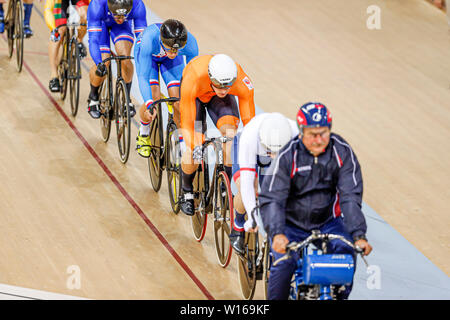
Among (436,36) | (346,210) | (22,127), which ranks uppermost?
(346,210)

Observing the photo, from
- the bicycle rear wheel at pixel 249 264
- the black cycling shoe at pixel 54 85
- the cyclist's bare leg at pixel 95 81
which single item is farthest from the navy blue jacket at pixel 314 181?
the black cycling shoe at pixel 54 85

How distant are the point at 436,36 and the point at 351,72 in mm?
1633

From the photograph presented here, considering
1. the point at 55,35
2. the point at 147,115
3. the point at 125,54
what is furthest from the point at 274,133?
the point at 55,35

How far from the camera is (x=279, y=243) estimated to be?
139 inches

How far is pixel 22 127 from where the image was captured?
696 centimetres

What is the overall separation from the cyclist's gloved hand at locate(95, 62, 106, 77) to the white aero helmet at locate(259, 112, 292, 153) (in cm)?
277

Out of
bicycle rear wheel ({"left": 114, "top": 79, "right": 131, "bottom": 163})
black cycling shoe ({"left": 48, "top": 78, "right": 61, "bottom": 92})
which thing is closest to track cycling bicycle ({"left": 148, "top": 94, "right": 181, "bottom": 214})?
bicycle rear wheel ({"left": 114, "top": 79, "right": 131, "bottom": 163})

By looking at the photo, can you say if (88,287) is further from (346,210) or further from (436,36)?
(436,36)

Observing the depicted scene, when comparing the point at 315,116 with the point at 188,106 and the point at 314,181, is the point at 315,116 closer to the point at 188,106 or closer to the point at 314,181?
the point at 314,181

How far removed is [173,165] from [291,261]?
2.09 m

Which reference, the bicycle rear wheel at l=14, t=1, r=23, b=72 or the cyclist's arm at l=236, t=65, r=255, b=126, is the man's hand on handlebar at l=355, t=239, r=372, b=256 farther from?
the bicycle rear wheel at l=14, t=1, r=23, b=72

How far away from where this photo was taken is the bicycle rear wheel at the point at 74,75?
6969 mm

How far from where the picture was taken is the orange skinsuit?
488 centimetres

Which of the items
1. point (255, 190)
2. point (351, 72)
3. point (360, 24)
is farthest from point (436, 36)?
point (255, 190)
